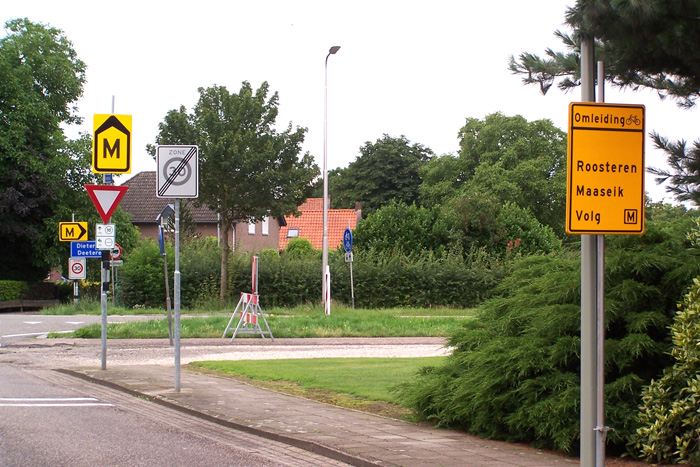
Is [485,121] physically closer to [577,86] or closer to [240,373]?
[240,373]

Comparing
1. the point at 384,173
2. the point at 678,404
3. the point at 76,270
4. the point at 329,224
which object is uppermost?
the point at 384,173

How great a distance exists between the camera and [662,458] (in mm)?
6648

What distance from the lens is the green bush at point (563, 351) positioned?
282 inches

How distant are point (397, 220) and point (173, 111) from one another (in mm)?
14043

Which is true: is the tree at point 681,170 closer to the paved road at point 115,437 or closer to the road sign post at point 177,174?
the paved road at point 115,437

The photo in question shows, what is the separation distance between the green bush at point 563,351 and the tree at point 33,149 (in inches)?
1524

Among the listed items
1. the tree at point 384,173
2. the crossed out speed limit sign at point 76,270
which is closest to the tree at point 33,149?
the crossed out speed limit sign at point 76,270

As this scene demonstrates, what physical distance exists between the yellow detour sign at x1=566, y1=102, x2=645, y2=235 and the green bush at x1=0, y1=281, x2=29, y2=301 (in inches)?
1551

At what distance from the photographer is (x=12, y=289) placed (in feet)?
133

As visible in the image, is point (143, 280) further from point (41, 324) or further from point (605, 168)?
point (605, 168)

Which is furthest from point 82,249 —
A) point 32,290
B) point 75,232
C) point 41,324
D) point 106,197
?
point 32,290

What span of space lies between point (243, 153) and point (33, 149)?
60.8 feet

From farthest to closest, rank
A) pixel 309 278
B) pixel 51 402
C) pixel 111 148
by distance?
pixel 309 278 < pixel 111 148 < pixel 51 402

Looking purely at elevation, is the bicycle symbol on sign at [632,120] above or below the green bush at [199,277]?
above
